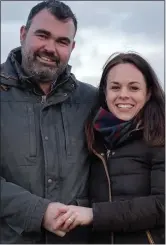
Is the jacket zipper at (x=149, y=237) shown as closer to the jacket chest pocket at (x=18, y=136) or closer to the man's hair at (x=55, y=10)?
the jacket chest pocket at (x=18, y=136)

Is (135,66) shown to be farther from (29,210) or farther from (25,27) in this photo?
(29,210)

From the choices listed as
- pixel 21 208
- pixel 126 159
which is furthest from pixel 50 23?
pixel 21 208

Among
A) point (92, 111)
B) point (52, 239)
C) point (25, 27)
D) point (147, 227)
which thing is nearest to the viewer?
point (147, 227)

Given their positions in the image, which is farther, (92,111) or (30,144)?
(92,111)

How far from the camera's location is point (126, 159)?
3807mm

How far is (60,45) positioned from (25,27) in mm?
457

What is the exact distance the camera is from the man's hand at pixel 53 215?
366cm

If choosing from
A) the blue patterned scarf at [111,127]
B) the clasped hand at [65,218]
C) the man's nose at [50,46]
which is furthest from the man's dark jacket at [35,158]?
the man's nose at [50,46]

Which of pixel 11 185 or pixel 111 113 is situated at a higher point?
pixel 111 113

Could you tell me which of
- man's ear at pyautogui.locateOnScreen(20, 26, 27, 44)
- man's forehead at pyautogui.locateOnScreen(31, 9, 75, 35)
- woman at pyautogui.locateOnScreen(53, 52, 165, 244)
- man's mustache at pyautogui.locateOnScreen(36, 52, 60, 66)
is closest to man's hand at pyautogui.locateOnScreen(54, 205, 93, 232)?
woman at pyautogui.locateOnScreen(53, 52, 165, 244)

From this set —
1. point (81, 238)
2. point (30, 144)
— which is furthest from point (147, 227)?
point (30, 144)

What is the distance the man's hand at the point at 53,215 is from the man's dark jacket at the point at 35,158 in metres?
0.06

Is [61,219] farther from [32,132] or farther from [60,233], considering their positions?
[32,132]

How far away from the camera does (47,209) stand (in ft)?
12.2
